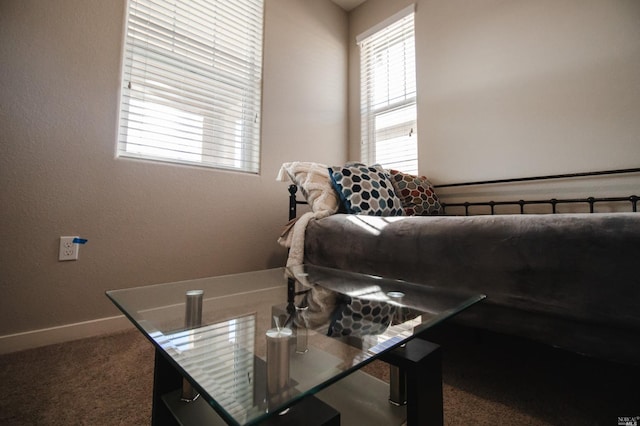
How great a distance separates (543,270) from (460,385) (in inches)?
18.4

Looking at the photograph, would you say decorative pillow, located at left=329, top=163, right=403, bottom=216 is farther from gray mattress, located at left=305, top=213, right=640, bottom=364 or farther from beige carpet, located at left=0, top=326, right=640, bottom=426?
beige carpet, located at left=0, top=326, right=640, bottom=426

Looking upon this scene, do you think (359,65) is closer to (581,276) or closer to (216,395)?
(581,276)

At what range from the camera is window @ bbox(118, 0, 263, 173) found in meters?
1.53

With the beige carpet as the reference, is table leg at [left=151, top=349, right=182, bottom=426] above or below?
above

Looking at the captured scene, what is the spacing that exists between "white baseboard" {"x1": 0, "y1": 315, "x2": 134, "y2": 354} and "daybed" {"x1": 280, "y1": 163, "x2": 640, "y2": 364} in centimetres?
126

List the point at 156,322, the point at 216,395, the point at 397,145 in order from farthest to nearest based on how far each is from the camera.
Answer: the point at 397,145 < the point at 156,322 < the point at 216,395

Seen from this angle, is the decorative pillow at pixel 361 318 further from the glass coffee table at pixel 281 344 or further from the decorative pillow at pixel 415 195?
the decorative pillow at pixel 415 195

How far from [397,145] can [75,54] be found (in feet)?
6.83

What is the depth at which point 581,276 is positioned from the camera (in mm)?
725

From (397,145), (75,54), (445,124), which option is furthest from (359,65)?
(75,54)

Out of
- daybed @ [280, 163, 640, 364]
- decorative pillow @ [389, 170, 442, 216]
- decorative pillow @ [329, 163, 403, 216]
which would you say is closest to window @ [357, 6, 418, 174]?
decorative pillow @ [389, 170, 442, 216]

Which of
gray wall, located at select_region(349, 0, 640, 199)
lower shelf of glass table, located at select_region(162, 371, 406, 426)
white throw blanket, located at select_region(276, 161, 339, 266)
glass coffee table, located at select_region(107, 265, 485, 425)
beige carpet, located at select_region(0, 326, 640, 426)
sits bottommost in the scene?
beige carpet, located at select_region(0, 326, 640, 426)

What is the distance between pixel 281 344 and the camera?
413mm

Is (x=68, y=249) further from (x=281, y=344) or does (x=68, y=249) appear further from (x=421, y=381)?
(x=421, y=381)
